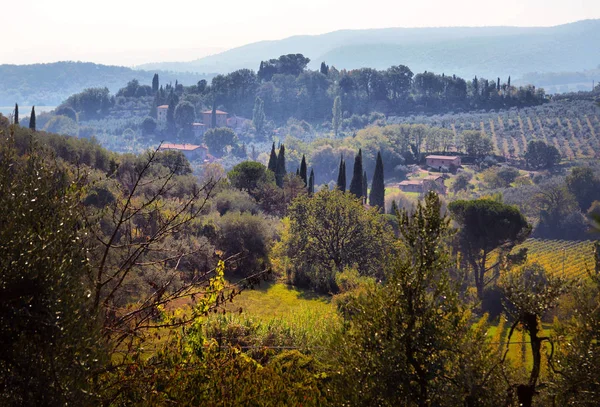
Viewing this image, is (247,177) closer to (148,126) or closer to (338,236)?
(338,236)

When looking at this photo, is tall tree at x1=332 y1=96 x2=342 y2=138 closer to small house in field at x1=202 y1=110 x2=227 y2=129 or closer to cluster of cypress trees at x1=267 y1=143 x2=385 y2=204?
small house in field at x1=202 y1=110 x2=227 y2=129

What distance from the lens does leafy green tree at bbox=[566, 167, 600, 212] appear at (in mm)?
80812

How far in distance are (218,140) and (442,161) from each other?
70.2m

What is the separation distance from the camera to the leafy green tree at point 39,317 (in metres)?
5.47

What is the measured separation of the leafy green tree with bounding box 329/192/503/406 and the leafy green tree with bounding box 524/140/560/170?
107m

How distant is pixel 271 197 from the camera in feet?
153

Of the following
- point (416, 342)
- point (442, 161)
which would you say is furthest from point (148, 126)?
point (416, 342)

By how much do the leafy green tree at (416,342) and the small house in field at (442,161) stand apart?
101532mm

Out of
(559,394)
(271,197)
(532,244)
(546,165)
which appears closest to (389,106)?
(546,165)

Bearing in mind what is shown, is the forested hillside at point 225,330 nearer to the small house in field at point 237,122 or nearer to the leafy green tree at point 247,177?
the leafy green tree at point 247,177

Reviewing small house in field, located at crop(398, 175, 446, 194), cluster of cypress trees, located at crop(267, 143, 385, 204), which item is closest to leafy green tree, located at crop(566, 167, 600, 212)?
small house in field, located at crop(398, 175, 446, 194)

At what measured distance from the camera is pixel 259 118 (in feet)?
593

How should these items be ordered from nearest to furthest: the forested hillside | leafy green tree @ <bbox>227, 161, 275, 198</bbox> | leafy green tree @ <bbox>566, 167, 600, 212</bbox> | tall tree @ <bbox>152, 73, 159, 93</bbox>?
the forested hillside < leafy green tree @ <bbox>227, 161, 275, 198</bbox> < leafy green tree @ <bbox>566, 167, 600, 212</bbox> < tall tree @ <bbox>152, 73, 159, 93</bbox>

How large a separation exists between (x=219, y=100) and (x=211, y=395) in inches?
7398
